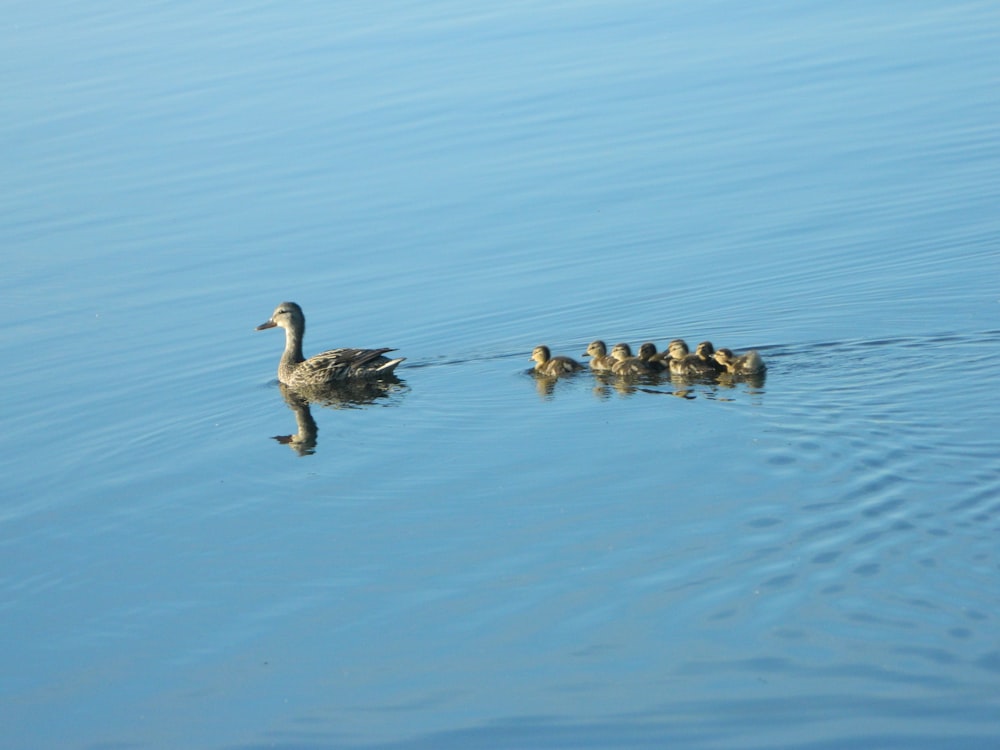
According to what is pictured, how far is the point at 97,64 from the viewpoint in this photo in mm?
25641

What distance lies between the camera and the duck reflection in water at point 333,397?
11.4m

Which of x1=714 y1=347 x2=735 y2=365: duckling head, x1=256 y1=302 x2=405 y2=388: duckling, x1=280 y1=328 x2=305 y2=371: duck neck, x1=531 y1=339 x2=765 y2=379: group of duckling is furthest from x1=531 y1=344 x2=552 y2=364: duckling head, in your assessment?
x1=280 y1=328 x2=305 y2=371: duck neck

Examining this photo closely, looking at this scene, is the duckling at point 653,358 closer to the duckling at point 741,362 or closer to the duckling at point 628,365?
the duckling at point 628,365

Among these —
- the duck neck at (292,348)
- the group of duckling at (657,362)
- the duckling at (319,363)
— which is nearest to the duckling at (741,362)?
the group of duckling at (657,362)

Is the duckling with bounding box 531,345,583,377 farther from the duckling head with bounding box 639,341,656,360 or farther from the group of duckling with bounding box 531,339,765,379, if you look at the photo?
the duckling head with bounding box 639,341,656,360

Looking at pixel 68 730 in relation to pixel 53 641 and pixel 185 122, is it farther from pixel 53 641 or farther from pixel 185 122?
pixel 185 122

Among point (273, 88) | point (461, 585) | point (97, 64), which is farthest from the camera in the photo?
point (97, 64)

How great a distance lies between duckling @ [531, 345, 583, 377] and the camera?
38.0ft

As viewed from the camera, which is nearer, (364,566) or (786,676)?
(786,676)

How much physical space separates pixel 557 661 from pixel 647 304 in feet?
21.1

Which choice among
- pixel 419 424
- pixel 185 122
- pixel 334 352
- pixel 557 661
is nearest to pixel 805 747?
pixel 557 661

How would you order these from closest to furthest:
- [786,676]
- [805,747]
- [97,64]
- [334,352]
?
[805,747] < [786,676] < [334,352] < [97,64]

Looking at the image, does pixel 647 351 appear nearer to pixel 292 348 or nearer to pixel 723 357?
pixel 723 357

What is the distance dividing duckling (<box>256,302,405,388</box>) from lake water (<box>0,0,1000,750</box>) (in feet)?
0.73
